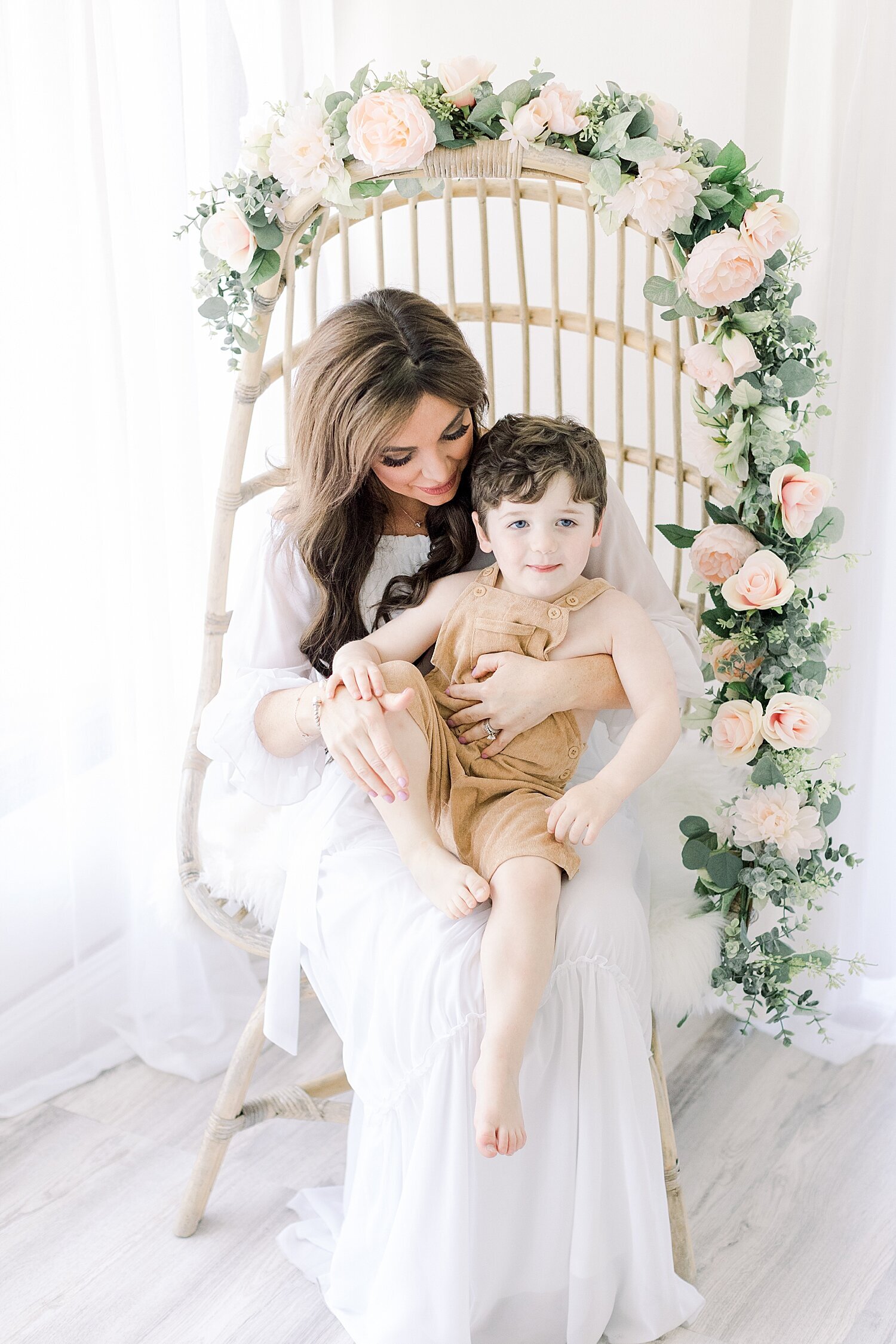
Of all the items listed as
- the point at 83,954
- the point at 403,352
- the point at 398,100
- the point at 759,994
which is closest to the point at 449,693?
the point at 403,352

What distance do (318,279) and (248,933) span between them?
131 cm

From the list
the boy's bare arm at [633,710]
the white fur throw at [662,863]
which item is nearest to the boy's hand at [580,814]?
the boy's bare arm at [633,710]

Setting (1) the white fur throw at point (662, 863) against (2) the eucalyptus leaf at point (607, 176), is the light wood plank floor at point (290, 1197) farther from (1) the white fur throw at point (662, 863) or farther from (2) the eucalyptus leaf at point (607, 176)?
(2) the eucalyptus leaf at point (607, 176)

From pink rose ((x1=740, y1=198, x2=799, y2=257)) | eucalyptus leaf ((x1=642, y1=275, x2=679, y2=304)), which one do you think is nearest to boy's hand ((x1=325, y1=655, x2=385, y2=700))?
eucalyptus leaf ((x1=642, y1=275, x2=679, y2=304))

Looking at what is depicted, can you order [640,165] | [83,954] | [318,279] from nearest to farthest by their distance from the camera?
[640,165] → [83,954] → [318,279]

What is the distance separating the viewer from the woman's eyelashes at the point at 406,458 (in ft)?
5.53

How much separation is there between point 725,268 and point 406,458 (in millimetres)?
482

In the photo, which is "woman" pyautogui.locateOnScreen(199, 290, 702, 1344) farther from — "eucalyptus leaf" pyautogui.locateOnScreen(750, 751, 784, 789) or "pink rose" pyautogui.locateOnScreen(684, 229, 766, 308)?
"pink rose" pyautogui.locateOnScreen(684, 229, 766, 308)

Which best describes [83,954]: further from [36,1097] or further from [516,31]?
[516,31]

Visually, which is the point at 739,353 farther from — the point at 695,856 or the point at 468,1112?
the point at 468,1112

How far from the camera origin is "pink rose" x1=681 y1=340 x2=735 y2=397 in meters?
1.64

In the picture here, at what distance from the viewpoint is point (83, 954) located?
2244mm

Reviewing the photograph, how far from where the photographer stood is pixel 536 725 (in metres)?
1.66

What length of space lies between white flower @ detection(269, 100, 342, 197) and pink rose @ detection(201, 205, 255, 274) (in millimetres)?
91
